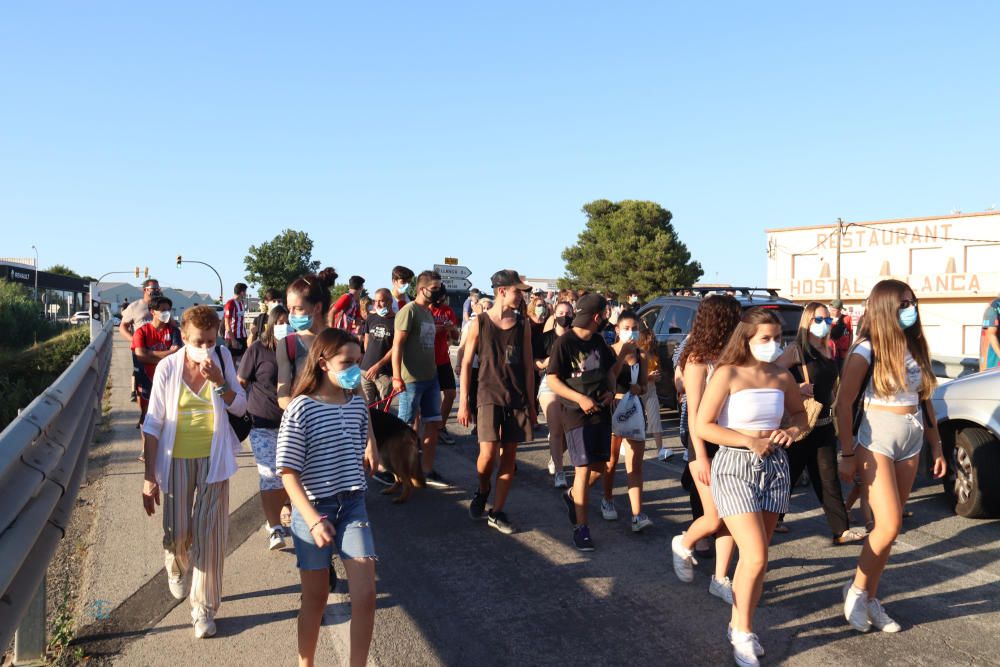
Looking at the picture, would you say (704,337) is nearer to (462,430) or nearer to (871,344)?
(871,344)

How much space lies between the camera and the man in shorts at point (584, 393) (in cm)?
564

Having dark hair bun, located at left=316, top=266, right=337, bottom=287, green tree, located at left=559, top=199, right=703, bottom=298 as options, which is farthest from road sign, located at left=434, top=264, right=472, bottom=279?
green tree, located at left=559, top=199, right=703, bottom=298

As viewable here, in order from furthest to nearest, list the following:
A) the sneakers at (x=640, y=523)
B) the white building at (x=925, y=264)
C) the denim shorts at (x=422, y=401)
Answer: the white building at (x=925, y=264) → the denim shorts at (x=422, y=401) → the sneakers at (x=640, y=523)

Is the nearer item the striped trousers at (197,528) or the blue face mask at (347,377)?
the blue face mask at (347,377)

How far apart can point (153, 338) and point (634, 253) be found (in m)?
52.5

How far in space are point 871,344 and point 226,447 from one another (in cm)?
365

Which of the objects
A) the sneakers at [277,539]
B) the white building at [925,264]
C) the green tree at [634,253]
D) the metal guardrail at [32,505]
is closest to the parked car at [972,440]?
the sneakers at [277,539]

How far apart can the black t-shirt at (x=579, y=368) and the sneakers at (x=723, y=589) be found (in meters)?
1.44

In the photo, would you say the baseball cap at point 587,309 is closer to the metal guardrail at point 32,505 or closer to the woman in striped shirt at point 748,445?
the woman in striped shirt at point 748,445

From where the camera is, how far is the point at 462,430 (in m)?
10.7

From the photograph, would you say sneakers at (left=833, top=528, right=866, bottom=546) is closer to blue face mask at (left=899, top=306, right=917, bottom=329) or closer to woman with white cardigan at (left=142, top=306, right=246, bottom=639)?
blue face mask at (left=899, top=306, right=917, bottom=329)

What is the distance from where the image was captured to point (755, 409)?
4.00 meters

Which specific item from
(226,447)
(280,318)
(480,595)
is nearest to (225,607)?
(226,447)

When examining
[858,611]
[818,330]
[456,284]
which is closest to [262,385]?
[858,611]
